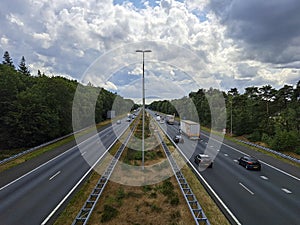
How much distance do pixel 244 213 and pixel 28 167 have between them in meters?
23.4

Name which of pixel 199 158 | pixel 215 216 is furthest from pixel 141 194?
pixel 199 158

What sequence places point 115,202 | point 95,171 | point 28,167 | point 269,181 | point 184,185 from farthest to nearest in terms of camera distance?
1. point 28,167
2. point 95,171
3. point 269,181
4. point 184,185
5. point 115,202

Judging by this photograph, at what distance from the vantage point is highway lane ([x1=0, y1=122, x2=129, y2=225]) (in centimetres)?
1415

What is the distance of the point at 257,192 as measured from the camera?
18.0 metres

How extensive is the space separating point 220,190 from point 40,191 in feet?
49.4

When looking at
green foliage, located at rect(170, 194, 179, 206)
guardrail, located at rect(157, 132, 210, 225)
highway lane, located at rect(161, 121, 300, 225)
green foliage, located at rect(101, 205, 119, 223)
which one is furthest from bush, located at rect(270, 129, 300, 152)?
green foliage, located at rect(101, 205, 119, 223)

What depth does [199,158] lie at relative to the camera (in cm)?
2627

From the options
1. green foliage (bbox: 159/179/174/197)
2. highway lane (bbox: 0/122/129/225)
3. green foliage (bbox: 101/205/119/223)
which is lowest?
highway lane (bbox: 0/122/129/225)

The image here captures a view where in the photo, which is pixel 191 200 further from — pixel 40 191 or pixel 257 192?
pixel 40 191

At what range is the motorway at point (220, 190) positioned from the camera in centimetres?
1416

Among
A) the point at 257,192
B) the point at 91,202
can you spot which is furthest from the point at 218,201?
the point at 91,202

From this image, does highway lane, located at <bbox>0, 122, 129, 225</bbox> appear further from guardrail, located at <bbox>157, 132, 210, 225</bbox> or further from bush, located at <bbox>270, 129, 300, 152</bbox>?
bush, located at <bbox>270, 129, 300, 152</bbox>

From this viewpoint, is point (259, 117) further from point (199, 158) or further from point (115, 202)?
point (115, 202)

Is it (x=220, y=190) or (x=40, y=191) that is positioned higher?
(x=220, y=190)
